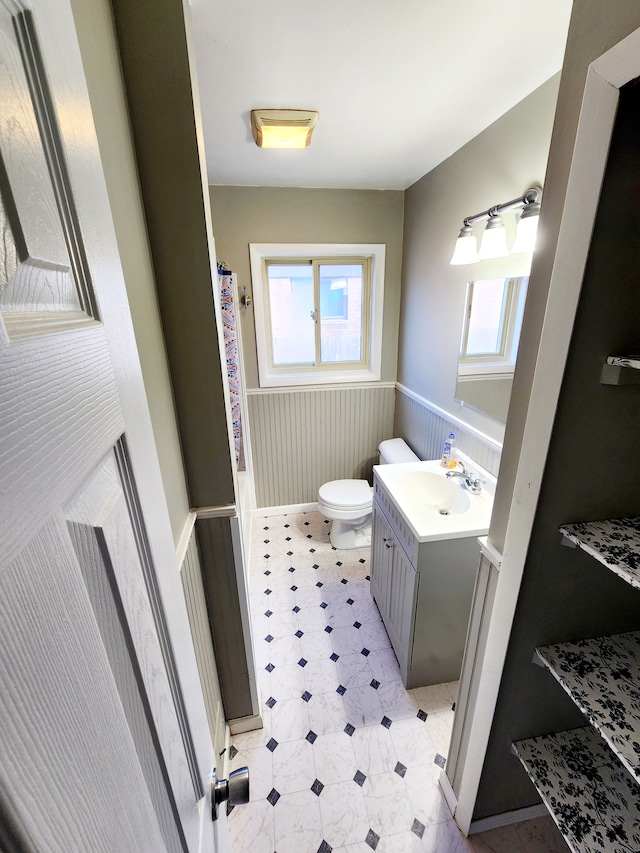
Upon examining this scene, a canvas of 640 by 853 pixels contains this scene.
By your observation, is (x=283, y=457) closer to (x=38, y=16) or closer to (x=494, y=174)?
(x=494, y=174)

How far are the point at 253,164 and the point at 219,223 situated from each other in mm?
445

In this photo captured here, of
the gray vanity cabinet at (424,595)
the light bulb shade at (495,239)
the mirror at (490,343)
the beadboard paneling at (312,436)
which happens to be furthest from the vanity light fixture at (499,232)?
the beadboard paneling at (312,436)

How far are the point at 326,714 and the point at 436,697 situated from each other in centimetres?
51

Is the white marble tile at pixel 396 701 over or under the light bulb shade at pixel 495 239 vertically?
under

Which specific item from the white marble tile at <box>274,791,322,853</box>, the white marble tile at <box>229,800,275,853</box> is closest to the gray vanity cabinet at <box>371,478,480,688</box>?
the white marble tile at <box>274,791,322,853</box>

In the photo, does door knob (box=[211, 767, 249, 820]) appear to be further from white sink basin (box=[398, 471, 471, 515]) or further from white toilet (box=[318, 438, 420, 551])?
white toilet (box=[318, 438, 420, 551])

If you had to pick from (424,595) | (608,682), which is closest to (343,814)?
(424,595)

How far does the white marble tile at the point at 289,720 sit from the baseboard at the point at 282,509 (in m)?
1.41

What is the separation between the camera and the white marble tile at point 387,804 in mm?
1202

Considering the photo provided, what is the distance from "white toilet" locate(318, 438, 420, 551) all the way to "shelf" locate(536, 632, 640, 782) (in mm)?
1475

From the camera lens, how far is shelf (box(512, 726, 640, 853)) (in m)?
0.82

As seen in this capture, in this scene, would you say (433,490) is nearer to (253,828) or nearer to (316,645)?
(316,645)

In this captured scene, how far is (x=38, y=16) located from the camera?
29 centimetres

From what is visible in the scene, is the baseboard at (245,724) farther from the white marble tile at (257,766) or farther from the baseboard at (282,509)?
the baseboard at (282,509)
